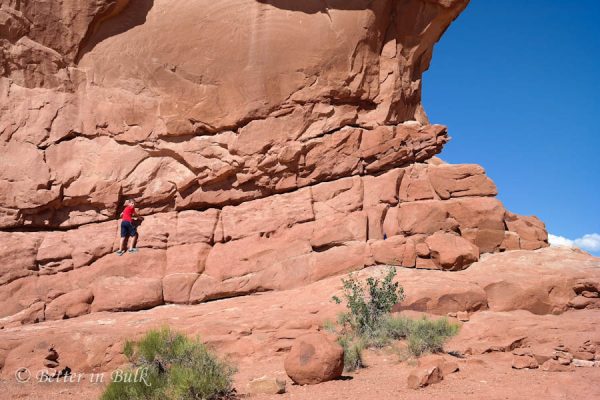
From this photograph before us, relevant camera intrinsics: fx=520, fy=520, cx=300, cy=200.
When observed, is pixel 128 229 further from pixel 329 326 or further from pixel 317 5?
pixel 317 5

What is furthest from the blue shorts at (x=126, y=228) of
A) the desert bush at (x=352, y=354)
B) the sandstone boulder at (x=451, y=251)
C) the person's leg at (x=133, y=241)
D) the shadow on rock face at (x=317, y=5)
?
the sandstone boulder at (x=451, y=251)

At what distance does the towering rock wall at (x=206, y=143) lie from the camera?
13445 millimetres

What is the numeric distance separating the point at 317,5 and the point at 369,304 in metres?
8.78

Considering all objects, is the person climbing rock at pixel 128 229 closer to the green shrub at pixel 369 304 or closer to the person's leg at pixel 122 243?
the person's leg at pixel 122 243

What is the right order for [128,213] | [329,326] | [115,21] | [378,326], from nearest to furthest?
[378,326]
[329,326]
[128,213]
[115,21]

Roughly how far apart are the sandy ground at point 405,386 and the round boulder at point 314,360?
125 mm

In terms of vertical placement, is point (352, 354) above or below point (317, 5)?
below

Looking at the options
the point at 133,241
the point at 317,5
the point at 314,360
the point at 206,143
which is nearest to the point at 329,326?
the point at 314,360

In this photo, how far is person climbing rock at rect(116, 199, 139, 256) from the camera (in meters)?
14.0

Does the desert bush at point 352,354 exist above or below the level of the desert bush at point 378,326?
below

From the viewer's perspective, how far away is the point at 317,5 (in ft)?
48.4

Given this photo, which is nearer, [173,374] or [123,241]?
[173,374]

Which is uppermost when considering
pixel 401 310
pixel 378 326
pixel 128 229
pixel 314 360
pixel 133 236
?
pixel 128 229

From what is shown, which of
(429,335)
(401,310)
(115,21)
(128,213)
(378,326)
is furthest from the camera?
(115,21)
